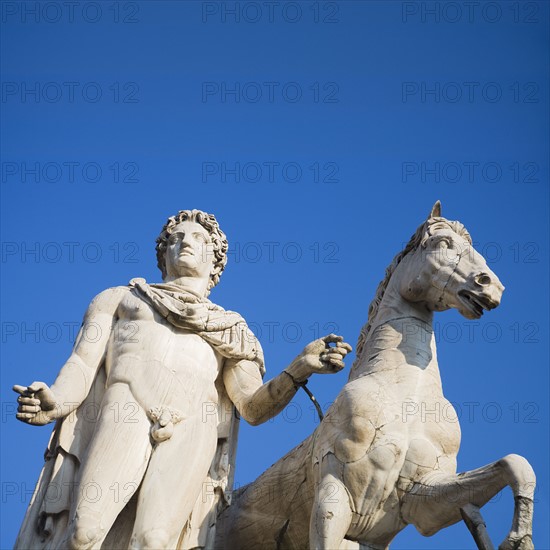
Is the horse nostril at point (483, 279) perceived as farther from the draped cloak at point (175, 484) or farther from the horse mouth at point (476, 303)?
the draped cloak at point (175, 484)

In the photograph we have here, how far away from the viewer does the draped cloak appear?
430 inches

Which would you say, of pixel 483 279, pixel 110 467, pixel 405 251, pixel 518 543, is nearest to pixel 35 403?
pixel 110 467

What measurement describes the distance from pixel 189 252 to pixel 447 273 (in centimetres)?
264

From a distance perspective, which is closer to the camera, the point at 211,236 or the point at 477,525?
the point at 477,525

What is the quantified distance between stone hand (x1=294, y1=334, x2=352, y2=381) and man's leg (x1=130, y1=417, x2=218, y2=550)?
3.25ft

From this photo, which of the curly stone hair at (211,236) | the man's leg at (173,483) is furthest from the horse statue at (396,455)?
the curly stone hair at (211,236)

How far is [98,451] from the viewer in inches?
429

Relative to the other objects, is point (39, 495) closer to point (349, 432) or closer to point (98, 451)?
point (98, 451)

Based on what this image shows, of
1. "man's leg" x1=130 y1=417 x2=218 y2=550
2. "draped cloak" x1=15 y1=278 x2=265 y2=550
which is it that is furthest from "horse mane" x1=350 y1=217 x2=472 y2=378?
"man's leg" x1=130 y1=417 x2=218 y2=550

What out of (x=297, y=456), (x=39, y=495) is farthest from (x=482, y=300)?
(x=39, y=495)

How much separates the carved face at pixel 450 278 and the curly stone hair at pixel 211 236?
2.02 meters

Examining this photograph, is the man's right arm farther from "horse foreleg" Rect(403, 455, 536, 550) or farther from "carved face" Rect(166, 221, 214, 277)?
"horse foreleg" Rect(403, 455, 536, 550)

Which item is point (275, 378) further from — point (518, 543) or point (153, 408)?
point (518, 543)

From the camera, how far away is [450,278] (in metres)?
11.1
